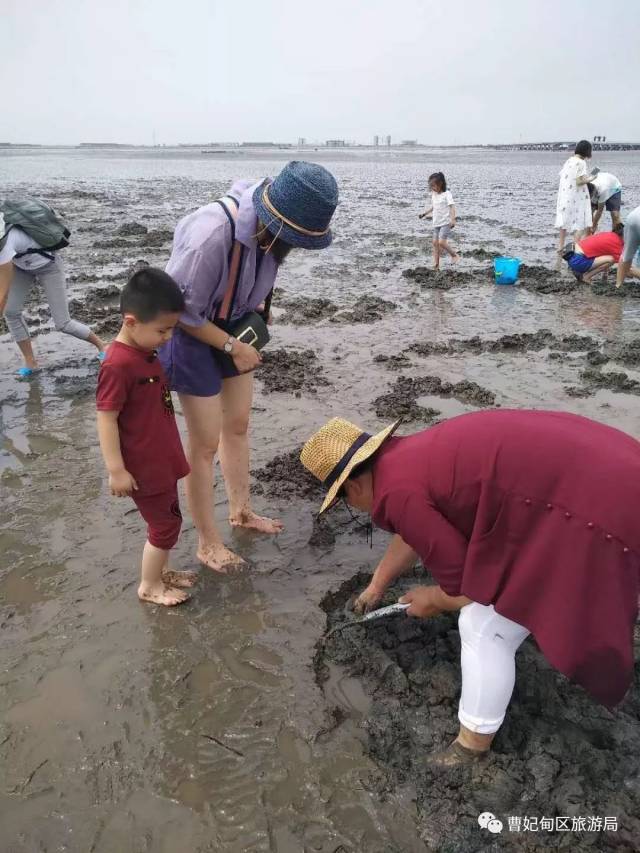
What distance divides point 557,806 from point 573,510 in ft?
3.67

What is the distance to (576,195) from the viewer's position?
9.36m

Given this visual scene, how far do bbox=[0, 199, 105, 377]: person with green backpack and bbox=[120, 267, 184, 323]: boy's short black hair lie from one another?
2.75m

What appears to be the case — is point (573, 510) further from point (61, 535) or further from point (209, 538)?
point (61, 535)

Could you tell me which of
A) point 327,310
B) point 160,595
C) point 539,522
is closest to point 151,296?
point 160,595

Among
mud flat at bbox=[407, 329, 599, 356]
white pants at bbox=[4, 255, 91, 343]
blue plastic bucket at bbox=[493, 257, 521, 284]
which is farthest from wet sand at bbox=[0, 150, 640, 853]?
blue plastic bucket at bbox=[493, 257, 521, 284]

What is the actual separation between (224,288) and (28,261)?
11.2 ft

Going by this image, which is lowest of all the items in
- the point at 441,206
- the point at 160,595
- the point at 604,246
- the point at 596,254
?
the point at 160,595

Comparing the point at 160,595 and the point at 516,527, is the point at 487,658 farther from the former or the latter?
the point at 160,595

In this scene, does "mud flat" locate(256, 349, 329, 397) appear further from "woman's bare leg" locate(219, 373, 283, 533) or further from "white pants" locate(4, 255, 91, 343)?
"woman's bare leg" locate(219, 373, 283, 533)

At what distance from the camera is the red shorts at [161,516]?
106 inches

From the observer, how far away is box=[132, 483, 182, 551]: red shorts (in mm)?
2686

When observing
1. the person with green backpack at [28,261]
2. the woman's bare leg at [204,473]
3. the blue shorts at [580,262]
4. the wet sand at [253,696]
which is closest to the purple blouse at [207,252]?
the woman's bare leg at [204,473]

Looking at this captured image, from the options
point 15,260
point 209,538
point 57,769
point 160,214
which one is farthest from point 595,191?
point 160,214

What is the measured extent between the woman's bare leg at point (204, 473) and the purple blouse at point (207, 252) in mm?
460
